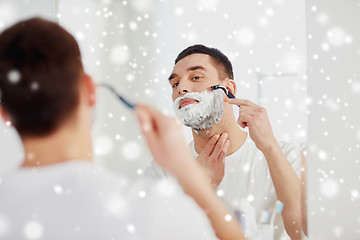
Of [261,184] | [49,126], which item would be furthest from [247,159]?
[49,126]

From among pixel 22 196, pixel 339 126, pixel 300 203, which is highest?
pixel 22 196

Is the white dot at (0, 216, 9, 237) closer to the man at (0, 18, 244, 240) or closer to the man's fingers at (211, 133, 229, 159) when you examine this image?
the man at (0, 18, 244, 240)

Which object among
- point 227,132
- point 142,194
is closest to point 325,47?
point 227,132

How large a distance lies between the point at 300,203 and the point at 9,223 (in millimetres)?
525

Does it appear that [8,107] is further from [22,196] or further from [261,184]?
[261,184]

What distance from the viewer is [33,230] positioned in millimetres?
413

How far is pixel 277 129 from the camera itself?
675 millimetres

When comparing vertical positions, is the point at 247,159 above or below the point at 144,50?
below

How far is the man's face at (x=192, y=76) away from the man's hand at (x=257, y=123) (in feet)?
0.24

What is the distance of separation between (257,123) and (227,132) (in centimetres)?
6

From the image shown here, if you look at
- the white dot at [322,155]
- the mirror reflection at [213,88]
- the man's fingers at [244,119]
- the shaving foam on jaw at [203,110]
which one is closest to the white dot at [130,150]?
the mirror reflection at [213,88]

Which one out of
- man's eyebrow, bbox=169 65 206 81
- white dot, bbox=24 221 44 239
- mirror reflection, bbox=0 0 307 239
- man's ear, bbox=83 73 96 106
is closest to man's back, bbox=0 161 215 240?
white dot, bbox=24 221 44 239

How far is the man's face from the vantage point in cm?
71

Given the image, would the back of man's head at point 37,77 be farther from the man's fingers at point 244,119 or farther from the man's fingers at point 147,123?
the man's fingers at point 244,119
